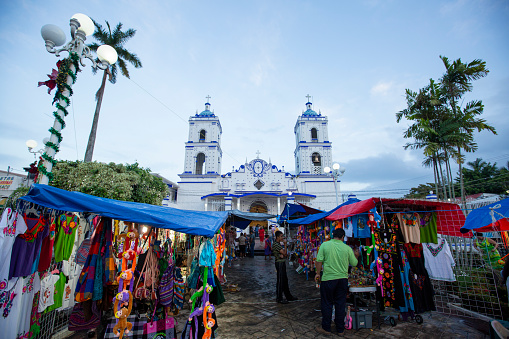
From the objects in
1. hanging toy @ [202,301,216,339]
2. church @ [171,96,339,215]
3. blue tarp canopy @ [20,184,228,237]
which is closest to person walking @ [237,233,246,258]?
church @ [171,96,339,215]

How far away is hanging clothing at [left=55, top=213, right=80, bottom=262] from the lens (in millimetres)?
4023

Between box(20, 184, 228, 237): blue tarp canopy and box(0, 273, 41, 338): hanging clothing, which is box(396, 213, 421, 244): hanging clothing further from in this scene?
box(0, 273, 41, 338): hanging clothing

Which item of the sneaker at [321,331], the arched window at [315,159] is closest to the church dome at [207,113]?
the arched window at [315,159]

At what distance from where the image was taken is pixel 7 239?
316 centimetres

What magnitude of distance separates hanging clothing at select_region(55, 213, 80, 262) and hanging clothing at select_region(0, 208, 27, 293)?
2.41ft

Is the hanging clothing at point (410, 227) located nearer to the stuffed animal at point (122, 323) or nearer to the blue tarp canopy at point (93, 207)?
the blue tarp canopy at point (93, 207)

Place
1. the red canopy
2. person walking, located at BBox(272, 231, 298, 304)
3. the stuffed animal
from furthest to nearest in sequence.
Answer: person walking, located at BBox(272, 231, 298, 304), the red canopy, the stuffed animal

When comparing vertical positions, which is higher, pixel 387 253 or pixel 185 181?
pixel 185 181

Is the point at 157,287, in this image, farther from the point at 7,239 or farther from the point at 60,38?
the point at 60,38

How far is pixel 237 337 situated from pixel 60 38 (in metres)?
6.14

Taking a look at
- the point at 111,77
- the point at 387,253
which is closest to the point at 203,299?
the point at 387,253

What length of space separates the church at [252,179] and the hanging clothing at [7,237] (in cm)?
1895

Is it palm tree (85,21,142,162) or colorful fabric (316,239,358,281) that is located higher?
palm tree (85,21,142,162)

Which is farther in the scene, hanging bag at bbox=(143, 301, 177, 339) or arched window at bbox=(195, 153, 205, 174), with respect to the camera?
arched window at bbox=(195, 153, 205, 174)
